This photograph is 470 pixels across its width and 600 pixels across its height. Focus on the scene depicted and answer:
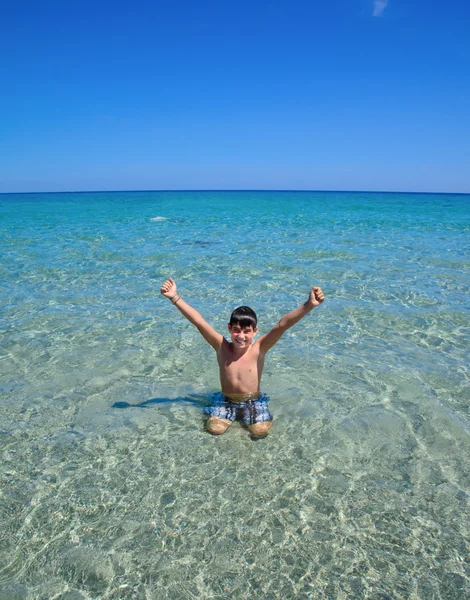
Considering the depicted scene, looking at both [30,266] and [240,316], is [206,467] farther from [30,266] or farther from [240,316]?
[30,266]

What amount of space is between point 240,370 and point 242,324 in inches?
21.3

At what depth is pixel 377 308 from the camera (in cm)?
723

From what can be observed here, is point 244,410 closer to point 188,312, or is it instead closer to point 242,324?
point 242,324

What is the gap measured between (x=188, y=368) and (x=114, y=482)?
7.06 feet

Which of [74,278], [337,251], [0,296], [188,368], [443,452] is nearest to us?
[443,452]

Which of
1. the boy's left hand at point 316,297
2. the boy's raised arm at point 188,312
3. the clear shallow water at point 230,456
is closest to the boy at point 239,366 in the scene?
the boy's raised arm at point 188,312

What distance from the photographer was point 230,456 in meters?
3.39

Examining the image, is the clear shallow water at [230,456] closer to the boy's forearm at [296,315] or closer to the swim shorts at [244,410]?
the swim shorts at [244,410]

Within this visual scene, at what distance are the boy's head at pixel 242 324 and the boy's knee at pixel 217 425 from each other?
70 cm

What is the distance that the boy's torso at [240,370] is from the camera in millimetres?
3920

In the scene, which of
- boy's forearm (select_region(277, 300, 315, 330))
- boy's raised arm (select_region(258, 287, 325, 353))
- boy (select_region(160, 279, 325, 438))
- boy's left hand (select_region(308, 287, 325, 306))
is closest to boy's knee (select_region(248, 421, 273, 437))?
boy (select_region(160, 279, 325, 438))

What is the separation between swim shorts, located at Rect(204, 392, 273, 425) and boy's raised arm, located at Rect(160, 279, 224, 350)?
58cm

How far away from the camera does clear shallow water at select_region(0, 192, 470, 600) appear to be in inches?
94.1

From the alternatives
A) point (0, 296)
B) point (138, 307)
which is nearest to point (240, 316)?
point (138, 307)
